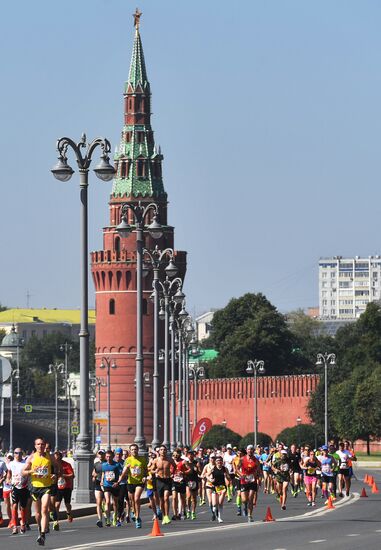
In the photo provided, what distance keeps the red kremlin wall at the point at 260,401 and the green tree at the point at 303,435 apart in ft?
23.0

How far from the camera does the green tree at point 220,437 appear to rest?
140375mm

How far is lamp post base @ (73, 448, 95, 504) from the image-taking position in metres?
43.2

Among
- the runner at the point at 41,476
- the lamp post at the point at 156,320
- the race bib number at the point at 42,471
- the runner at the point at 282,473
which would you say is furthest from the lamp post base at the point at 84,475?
the lamp post at the point at 156,320

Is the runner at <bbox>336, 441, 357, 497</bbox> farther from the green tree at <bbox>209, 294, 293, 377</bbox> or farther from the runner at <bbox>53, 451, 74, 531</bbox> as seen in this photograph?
the green tree at <bbox>209, 294, 293, 377</bbox>

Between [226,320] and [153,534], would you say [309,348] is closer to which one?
[226,320]

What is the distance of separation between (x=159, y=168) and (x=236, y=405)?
71.4 ft

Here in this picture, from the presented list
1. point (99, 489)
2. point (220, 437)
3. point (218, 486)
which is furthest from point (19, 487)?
point (220, 437)

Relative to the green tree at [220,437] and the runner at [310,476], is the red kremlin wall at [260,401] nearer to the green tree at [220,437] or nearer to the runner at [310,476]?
the green tree at [220,437]

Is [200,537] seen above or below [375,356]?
below

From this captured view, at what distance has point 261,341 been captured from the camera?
534 feet

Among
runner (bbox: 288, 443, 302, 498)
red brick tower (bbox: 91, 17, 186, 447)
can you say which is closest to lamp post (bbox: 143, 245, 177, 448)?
runner (bbox: 288, 443, 302, 498)

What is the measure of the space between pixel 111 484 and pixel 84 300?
5.96 m

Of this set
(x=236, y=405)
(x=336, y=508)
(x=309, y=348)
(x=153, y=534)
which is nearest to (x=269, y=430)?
(x=236, y=405)

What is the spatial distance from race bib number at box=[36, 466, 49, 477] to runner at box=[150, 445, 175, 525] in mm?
5807
